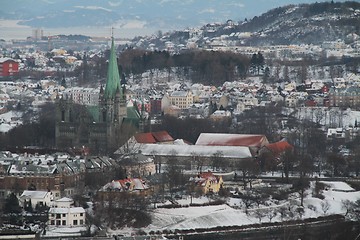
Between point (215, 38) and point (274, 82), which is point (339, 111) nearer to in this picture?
point (274, 82)

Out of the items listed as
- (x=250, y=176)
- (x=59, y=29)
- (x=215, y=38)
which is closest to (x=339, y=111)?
(x=250, y=176)

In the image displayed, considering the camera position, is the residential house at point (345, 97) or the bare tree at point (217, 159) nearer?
the bare tree at point (217, 159)

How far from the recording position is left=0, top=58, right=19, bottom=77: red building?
242 ft

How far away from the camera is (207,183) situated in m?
37.0

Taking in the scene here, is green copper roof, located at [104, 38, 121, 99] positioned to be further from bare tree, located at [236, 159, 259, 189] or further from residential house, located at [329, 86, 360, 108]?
residential house, located at [329, 86, 360, 108]

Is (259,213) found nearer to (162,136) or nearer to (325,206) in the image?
(325,206)

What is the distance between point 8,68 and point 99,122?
30553 millimetres

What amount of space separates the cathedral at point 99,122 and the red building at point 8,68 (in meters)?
28.8

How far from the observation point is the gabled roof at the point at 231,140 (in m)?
43.1

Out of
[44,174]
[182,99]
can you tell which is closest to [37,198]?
[44,174]

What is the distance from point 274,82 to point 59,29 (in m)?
90.1

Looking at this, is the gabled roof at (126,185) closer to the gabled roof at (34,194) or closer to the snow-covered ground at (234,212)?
the snow-covered ground at (234,212)

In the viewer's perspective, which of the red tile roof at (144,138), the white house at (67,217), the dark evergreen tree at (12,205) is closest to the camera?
the white house at (67,217)

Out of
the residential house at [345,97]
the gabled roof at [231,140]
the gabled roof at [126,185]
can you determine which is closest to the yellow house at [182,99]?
the residential house at [345,97]
